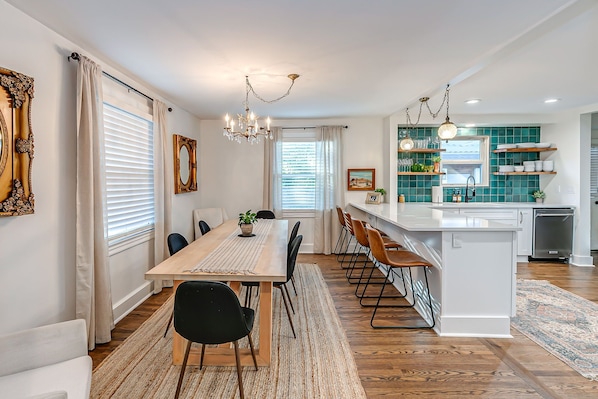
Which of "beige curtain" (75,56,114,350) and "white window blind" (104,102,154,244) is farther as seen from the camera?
"white window blind" (104,102,154,244)

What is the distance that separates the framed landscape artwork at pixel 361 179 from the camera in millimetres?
5645

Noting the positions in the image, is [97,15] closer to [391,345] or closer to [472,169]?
[391,345]

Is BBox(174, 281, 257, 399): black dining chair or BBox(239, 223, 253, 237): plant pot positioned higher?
BBox(239, 223, 253, 237): plant pot

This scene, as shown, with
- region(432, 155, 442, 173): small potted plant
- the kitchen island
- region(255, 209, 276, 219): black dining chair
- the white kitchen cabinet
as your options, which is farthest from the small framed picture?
the kitchen island

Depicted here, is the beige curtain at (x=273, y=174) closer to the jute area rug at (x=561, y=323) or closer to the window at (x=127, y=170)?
the window at (x=127, y=170)

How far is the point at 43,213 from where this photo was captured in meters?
2.17

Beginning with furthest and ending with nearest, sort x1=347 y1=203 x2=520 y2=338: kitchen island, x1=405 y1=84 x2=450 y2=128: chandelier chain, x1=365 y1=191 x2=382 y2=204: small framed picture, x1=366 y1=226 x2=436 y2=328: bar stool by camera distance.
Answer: x1=365 y1=191 x2=382 y2=204: small framed picture, x1=405 y1=84 x2=450 y2=128: chandelier chain, x1=366 y1=226 x2=436 y2=328: bar stool, x1=347 y1=203 x2=520 y2=338: kitchen island

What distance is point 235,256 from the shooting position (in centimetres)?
246

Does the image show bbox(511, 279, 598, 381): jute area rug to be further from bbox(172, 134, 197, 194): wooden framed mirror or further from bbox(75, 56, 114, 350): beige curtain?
bbox(172, 134, 197, 194): wooden framed mirror

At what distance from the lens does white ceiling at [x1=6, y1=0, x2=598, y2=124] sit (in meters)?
1.99

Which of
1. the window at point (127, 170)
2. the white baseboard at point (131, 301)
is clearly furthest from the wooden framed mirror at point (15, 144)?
the white baseboard at point (131, 301)

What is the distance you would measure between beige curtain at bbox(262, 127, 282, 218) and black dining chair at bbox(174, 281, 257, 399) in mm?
3815

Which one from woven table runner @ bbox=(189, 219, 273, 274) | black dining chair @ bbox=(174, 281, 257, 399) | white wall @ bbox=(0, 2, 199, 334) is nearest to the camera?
black dining chair @ bbox=(174, 281, 257, 399)

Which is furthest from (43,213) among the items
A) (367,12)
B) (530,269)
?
(530,269)
